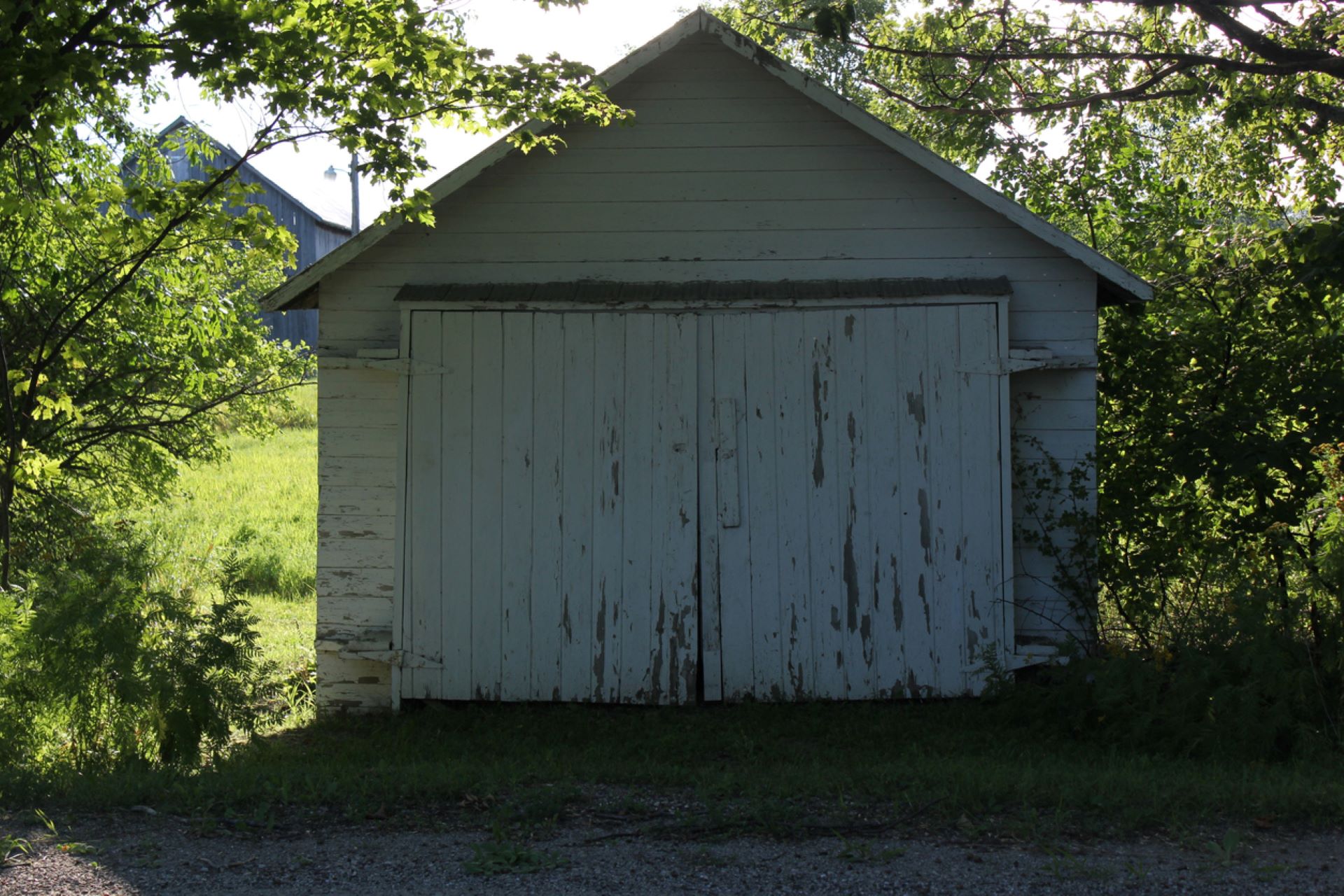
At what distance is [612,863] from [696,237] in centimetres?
434

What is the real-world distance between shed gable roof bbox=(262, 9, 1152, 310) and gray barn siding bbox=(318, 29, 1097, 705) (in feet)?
0.64

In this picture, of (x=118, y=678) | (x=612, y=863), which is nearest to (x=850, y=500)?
(x=612, y=863)

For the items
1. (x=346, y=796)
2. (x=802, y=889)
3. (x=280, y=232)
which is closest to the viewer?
(x=802, y=889)

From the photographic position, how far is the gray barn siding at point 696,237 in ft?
24.7

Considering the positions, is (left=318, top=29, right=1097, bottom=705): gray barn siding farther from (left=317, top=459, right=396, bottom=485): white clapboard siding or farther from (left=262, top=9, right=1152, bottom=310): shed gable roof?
(left=262, top=9, right=1152, bottom=310): shed gable roof

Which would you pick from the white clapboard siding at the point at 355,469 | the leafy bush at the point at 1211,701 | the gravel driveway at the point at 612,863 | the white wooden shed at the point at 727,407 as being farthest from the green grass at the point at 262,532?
the leafy bush at the point at 1211,701

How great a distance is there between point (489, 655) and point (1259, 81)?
27.1 ft

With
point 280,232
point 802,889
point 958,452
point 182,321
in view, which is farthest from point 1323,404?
point 182,321

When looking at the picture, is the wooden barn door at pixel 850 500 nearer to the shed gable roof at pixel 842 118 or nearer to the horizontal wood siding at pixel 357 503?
the shed gable roof at pixel 842 118

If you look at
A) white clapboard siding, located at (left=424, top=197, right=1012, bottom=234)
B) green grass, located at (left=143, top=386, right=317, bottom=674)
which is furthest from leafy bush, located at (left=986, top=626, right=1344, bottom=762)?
green grass, located at (left=143, top=386, right=317, bottom=674)

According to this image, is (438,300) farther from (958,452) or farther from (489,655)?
(958,452)

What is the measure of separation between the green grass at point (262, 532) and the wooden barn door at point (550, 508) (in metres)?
2.53

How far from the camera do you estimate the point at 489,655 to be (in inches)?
292

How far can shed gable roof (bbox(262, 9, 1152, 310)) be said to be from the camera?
7.18 metres
